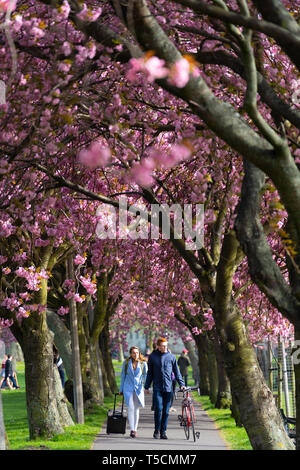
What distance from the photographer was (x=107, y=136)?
1168cm

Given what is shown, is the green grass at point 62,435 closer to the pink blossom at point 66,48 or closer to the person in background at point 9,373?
the pink blossom at point 66,48

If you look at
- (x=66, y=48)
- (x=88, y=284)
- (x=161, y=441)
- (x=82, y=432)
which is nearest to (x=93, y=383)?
(x=88, y=284)

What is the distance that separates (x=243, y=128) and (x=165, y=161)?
2.52ft

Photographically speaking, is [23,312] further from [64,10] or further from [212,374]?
[212,374]

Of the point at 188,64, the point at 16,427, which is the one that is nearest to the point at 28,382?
the point at 16,427

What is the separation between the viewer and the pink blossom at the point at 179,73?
625 cm

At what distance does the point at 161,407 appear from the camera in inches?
614

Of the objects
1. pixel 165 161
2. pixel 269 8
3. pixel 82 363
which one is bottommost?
pixel 82 363

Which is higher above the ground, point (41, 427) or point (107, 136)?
point (107, 136)

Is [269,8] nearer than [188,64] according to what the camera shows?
No

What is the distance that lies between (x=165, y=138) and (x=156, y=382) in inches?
179

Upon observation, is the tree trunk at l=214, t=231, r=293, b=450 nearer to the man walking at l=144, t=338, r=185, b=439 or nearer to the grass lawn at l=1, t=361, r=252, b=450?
the grass lawn at l=1, t=361, r=252, b=450
